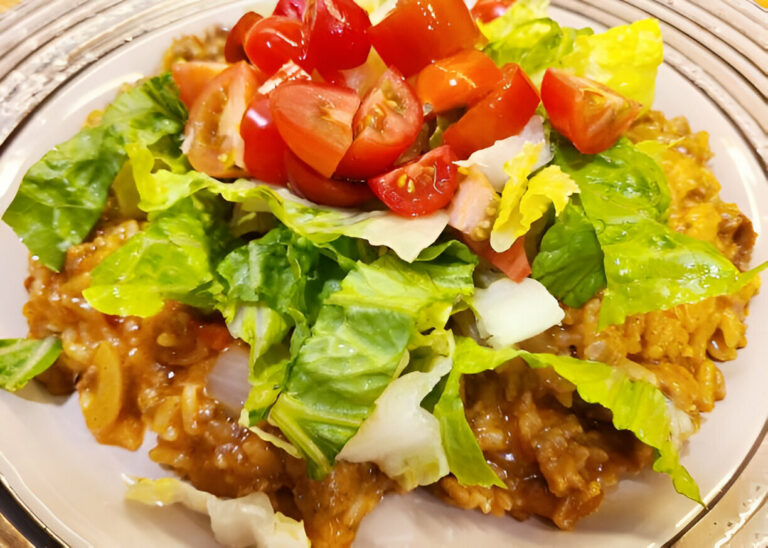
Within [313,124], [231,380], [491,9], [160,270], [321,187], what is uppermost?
[313,124]

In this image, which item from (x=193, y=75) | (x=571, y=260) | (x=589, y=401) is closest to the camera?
(x=589, y=401)

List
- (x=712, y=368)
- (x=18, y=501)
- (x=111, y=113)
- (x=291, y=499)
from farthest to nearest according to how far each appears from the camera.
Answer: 1. (x=111, y=113)
2. (x=712, y=368)
3. (x=291, y=499)
4. (x=18, y=501)

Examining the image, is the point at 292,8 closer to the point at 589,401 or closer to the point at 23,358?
the point at 23,358

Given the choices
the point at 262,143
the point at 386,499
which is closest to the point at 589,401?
the point at 386,499

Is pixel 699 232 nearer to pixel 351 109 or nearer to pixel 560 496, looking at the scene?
pixel 560 496

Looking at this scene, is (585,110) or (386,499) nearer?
(386,499)

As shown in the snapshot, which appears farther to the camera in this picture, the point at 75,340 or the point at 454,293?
the point at 75,340

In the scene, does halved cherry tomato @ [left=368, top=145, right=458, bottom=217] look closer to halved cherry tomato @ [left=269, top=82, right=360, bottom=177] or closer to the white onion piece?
halved cherry tomato @ [left=269, top=82, right=360, bottom=177]

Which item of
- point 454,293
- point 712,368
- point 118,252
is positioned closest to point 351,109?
point 454,293
